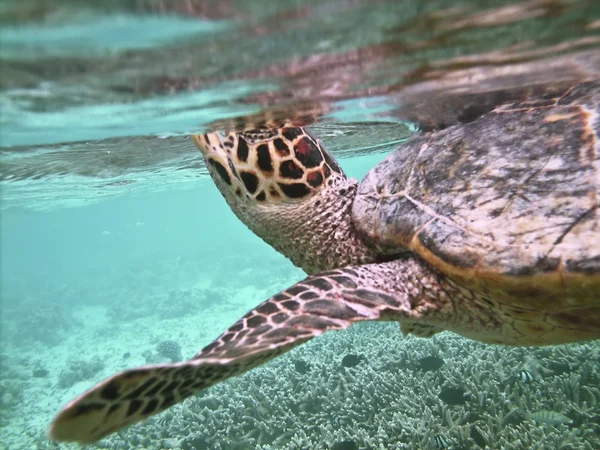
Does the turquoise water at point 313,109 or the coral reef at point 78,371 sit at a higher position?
the turquoise water at point 313,109

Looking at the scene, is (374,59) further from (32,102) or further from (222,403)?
(222,403)

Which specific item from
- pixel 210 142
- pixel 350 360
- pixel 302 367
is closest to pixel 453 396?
pixel 350 360

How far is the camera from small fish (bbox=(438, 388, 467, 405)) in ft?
17.7

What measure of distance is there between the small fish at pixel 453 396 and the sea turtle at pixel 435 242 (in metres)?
2.24

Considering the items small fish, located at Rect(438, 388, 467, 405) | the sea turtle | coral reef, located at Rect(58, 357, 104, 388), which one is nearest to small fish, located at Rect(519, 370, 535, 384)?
small fish, located at Rect(438, 388, 467, 405)

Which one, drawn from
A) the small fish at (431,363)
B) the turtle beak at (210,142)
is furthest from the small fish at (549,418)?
the turtle beak at (210,142)

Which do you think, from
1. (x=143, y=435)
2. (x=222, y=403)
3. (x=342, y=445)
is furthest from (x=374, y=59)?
(x=143, y=435)

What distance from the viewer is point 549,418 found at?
15.8 feet

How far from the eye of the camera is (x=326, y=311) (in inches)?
93.8

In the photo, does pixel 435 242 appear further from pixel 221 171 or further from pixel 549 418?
pixel 549 418

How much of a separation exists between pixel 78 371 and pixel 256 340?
47.4 ft

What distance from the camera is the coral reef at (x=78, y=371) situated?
13088 millimetres

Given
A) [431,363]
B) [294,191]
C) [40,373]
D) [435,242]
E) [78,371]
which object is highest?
[294,191]

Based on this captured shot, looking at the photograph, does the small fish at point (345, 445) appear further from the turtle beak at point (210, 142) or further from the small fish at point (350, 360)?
the turtle beak at point (210, 142)
